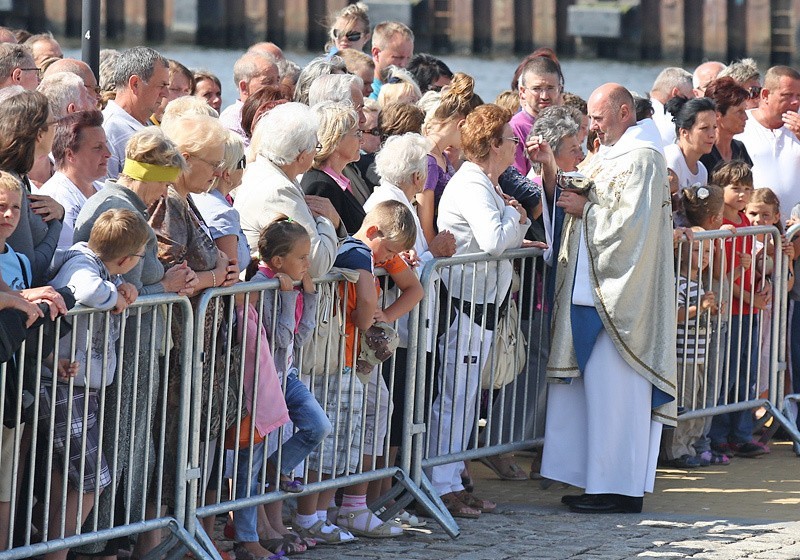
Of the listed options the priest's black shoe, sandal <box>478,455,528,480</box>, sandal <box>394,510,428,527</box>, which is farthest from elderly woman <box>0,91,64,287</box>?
sandal <box>478,455,528,480</box>

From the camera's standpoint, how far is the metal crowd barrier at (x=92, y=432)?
18.3 ft

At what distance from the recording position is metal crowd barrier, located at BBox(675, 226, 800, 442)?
28.2 ft

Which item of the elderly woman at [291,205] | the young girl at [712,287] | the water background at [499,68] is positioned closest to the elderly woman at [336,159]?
the elderly woman at [291,205]

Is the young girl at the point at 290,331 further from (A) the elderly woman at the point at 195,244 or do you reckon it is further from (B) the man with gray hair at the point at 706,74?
(B) the man with gray hair at the point at 706,74

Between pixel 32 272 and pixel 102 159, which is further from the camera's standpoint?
pixel 102 159

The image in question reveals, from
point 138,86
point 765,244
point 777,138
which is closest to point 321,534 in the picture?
point 138,86

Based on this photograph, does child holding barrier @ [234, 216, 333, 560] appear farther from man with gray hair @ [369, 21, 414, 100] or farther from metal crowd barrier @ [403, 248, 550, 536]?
man with gray hair @ [369, 21, 414, 100]

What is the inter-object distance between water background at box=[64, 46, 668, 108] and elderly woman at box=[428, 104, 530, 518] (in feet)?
100

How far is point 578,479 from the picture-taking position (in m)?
7.81

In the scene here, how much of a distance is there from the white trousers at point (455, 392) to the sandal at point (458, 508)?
39 millimetres

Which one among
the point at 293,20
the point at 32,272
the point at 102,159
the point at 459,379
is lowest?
the point at 459,379

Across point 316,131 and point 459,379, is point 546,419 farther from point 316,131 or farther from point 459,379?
point 316,131

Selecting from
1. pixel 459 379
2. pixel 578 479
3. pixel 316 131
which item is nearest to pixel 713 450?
pixel 578 479

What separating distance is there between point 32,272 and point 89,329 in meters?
0.28
